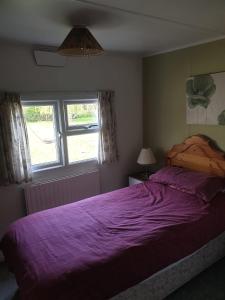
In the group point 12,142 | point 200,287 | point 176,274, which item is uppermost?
point 12,142

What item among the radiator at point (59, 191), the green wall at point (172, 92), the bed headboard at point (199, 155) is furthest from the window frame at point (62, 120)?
the bed headboard at point (199, 155)

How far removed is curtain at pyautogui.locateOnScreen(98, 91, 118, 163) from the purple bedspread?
2.92ft

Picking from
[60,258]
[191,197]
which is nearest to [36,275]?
[60,258]

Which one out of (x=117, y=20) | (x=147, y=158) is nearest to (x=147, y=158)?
(x=147, y=158)

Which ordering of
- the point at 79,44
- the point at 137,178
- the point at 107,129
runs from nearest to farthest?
the point at 79,44 → the point at 107,129 → the point at 137,178

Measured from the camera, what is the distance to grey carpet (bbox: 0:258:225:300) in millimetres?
2059

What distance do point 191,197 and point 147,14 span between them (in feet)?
6.04

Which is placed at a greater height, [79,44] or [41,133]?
[79,44]

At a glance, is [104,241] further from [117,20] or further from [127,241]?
[117,20]

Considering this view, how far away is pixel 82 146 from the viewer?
11.3 ft

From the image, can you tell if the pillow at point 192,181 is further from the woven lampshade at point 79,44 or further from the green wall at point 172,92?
the woven lampshade at point 79,44

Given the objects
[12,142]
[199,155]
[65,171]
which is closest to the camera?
[12,142]

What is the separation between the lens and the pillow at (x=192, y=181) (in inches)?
99.5

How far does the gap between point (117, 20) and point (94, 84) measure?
1351 millimetres
